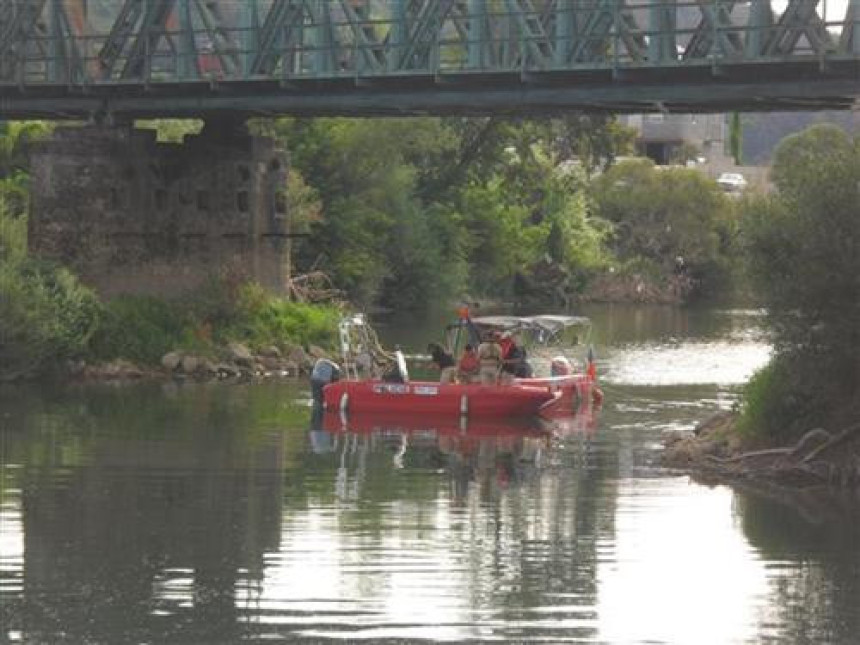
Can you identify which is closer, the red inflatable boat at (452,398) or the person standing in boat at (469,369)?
the red inflatable boat at (452,398)

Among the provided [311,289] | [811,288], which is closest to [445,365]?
[811,288]

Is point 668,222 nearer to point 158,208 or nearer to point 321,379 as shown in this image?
point 158,208

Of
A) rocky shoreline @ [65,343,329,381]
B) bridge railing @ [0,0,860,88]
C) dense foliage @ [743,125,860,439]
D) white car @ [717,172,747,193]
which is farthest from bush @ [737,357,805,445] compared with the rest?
white car @ [717,172,747,193]

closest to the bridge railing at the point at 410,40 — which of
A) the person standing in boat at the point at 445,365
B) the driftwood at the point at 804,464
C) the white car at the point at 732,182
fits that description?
the person standing in boat at the point at 445,365

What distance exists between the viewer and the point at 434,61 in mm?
55594

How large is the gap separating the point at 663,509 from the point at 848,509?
2607 mm

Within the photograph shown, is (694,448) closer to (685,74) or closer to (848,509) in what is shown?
(848,509)

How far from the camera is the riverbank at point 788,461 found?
40938 millimetres

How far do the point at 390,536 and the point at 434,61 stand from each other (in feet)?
69.3

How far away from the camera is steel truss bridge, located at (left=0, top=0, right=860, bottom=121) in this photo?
162ft

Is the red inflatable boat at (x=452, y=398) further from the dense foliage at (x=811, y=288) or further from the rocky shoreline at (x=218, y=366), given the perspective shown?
the dense foliage at (x=811, y=288)

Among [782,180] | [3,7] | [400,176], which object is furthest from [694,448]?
[400,176]

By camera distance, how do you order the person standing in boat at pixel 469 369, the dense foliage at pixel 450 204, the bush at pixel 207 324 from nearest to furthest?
the person standing in boat at pixel 469 369, the bush at pixel 207 324, the dense foliage at pixel 450 204

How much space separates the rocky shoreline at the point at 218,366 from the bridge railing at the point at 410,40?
6424 millimetres
